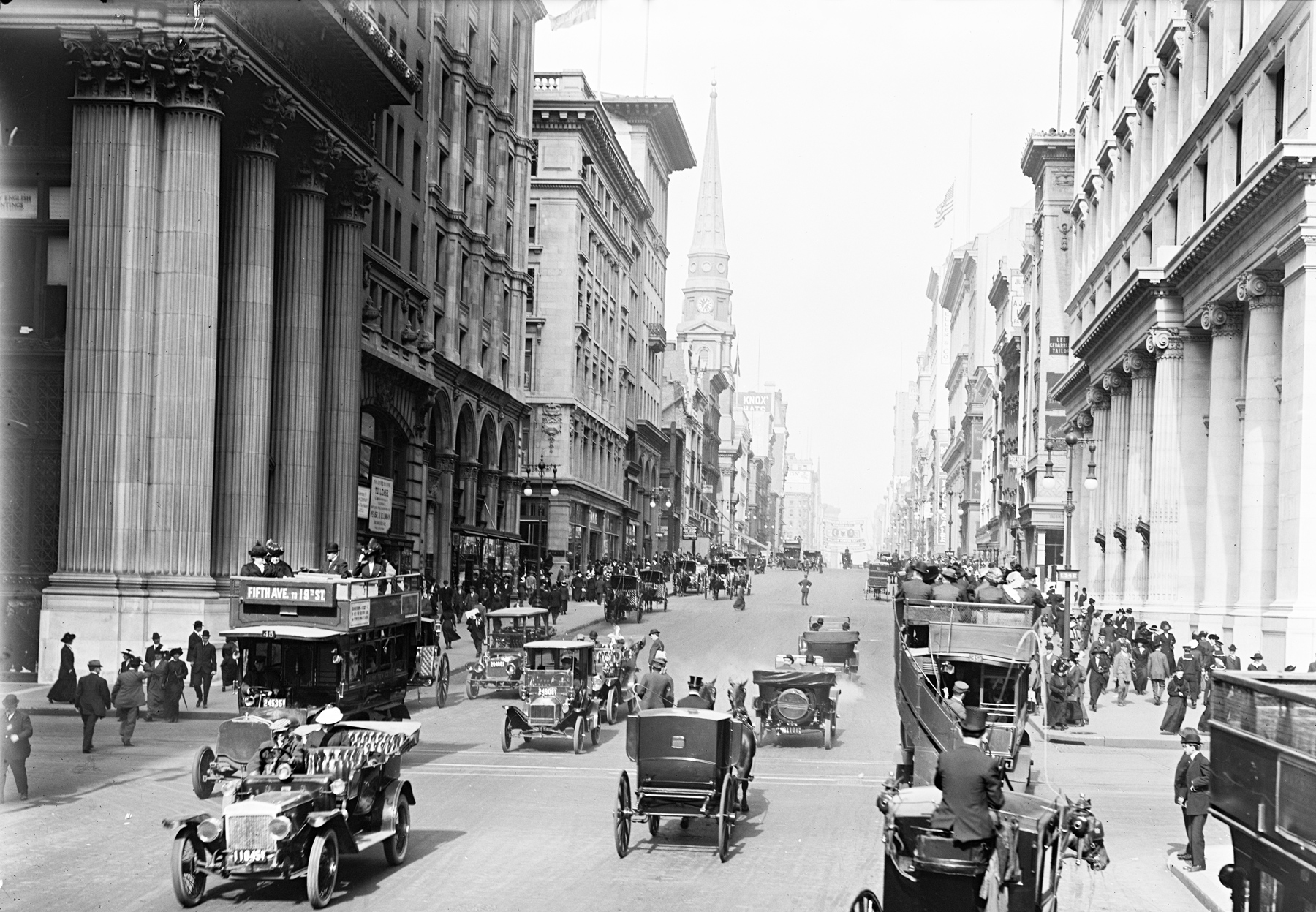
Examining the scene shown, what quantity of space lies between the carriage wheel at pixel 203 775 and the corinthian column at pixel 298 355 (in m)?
23.3

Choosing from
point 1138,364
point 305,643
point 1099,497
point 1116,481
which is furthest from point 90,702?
point 1099,497

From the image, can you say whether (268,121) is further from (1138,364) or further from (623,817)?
(1138,364)

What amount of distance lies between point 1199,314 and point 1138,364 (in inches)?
334

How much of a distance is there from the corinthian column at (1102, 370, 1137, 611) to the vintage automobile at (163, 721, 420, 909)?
49.4 m

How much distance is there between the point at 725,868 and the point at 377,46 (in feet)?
111

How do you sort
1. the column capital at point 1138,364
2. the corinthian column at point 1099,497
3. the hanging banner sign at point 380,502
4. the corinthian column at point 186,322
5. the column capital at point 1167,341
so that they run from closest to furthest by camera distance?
Result: 1. the corinthian column at point 186,322
2. the hanging banner sign at point 380,502
3. the column capital at point 1167,341
4. the column capital at point 1138,364
5. the corinthian column at point 1099,497

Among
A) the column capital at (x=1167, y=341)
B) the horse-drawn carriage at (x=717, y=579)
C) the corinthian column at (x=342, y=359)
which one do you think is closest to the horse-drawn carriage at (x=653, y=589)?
the horse-drawn carriage at (x=717, y=579)

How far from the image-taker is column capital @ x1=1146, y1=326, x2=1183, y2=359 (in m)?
52.3

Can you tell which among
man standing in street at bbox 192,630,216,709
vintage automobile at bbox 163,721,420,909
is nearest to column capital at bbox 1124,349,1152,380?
man standing in street at bbox 192,630,216,709

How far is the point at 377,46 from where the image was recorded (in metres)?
43.8

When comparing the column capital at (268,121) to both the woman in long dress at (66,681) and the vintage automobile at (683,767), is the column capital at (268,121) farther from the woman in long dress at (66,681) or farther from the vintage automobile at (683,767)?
the vintage automobile at (683,767)

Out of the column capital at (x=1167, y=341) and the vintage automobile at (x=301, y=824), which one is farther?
the column capital at (x=1167, y=341)

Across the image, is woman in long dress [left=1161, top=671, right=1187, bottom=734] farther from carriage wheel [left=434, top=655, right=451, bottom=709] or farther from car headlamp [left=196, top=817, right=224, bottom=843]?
car headlamp [left=196, top=817, right=224, bottom=843]

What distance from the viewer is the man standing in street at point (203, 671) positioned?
29.9m
